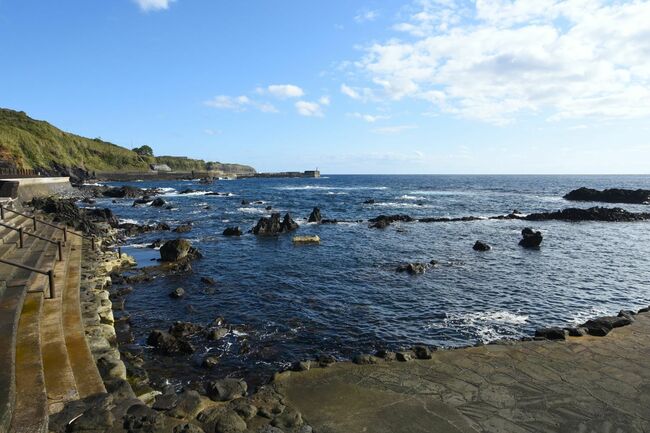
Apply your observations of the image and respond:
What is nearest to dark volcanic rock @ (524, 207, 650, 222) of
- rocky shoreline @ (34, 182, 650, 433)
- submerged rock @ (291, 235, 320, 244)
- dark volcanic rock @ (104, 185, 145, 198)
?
submerged rock @ (291, 235, 320, 244)

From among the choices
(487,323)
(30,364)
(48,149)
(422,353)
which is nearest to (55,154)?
(48,149)

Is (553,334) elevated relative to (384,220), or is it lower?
elevated

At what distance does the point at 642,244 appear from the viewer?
33000 mm

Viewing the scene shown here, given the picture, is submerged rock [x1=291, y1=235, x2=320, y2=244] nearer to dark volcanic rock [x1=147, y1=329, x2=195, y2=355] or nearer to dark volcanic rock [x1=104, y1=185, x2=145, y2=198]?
dark volcanic rock [x1=147, y1=329, x2=195, y2=355]

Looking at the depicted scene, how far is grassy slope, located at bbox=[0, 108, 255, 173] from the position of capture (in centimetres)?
8800

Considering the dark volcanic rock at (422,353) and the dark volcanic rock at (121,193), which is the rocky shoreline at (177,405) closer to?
the dark volcanic rock at (422,353)

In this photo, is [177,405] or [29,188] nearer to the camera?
[177,405]

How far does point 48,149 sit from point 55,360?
12274 centimetres

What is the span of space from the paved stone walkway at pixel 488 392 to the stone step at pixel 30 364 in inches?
165

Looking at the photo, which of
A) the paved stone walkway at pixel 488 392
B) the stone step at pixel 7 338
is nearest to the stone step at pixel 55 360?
the stone step at pixel 7 338

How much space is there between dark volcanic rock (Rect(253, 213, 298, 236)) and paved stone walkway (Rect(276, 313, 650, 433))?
28128 millimetres

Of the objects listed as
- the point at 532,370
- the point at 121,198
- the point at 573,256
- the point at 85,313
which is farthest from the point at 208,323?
the point at 121,198

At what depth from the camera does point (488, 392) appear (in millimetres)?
8453

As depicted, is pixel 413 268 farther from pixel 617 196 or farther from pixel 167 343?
pixel 617 196
